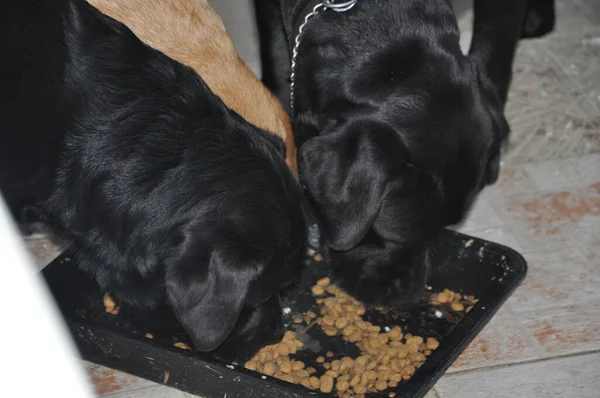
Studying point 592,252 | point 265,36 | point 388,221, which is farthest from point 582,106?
point 388,221

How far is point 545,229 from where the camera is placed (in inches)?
146

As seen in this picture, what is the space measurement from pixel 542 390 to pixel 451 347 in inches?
15.7

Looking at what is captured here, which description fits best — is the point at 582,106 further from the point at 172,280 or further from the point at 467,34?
the point at 172,280

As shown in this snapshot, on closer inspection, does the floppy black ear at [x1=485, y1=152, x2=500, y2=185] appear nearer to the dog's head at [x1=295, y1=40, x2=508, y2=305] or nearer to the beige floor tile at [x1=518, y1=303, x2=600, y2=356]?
the dog's head at [x1=295, y1=40, x2=508, y2=305]

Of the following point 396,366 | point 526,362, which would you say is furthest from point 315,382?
point 526,362

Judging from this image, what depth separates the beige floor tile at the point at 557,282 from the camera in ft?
11.0

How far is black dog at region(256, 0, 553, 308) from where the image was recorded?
274 centimetres

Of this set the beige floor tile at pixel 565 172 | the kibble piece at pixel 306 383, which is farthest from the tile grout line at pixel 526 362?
the beige floor tile at pixel 565 172

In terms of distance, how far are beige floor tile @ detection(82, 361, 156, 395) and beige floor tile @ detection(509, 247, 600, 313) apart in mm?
1386

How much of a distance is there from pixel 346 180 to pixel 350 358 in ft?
2.17

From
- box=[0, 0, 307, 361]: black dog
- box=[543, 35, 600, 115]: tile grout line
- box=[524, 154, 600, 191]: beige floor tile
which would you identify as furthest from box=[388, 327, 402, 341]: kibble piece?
box=[543, 35, 600, 115]: tile grout line

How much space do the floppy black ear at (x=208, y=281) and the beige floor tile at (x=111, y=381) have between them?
26.8 inches

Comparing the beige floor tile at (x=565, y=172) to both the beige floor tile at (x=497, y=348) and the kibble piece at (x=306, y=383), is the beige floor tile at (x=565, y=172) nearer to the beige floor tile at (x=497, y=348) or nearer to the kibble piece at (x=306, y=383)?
the beige floor tile at (x=497, y=348)

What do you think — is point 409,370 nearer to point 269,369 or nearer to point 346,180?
point 269,369
